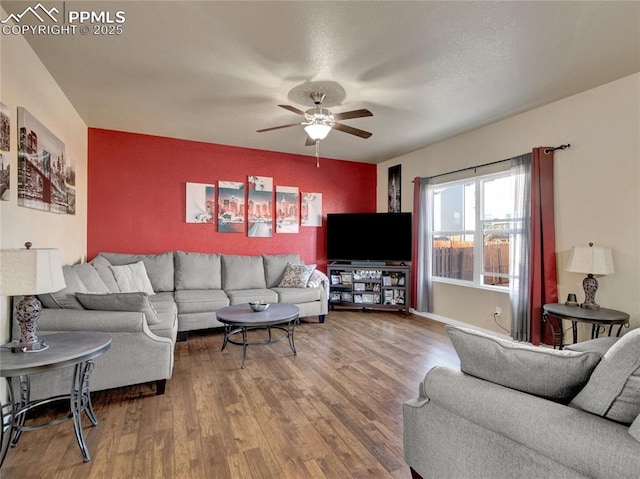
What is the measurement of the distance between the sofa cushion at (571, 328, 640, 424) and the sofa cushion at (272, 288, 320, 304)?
3676mm

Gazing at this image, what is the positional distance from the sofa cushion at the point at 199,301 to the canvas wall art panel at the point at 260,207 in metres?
1.40

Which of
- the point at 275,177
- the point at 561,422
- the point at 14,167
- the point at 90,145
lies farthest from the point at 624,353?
the point at 90,145

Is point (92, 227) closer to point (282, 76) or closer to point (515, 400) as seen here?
point (282, 76)

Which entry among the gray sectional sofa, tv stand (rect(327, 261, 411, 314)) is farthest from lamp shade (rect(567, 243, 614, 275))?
the gray sectional sofa

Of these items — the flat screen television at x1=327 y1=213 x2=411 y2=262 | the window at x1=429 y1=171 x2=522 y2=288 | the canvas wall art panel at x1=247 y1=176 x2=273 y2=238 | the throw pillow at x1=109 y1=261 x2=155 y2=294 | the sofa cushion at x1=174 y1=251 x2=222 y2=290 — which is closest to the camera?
the throw pillow at x1=109 y1=261 x2=155 y2=294

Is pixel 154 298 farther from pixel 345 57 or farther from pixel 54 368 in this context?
pixel 345 57

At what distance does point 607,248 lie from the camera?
2.98 metres

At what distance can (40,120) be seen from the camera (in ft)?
8.71

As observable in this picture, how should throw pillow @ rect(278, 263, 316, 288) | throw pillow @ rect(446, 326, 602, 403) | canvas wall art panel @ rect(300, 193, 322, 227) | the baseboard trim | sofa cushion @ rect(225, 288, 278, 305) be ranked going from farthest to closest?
canvas wall art panel @ rect(300, 193, 322, 227)
throw pillow @ rect(278, 263, 316, 288)
the baseboard trim
sofa cushion @ rect(225, 288, 278, 305)
throw pillow @ rect(446, 326, 602, 403)

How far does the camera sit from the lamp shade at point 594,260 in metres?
2.87

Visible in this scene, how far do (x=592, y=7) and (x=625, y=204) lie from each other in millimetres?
1765

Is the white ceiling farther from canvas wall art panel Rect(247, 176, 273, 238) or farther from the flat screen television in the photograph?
the flat screen television

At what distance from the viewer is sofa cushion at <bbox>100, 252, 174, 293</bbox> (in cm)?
427

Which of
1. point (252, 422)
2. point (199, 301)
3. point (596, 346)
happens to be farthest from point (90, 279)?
point (596, 346)
